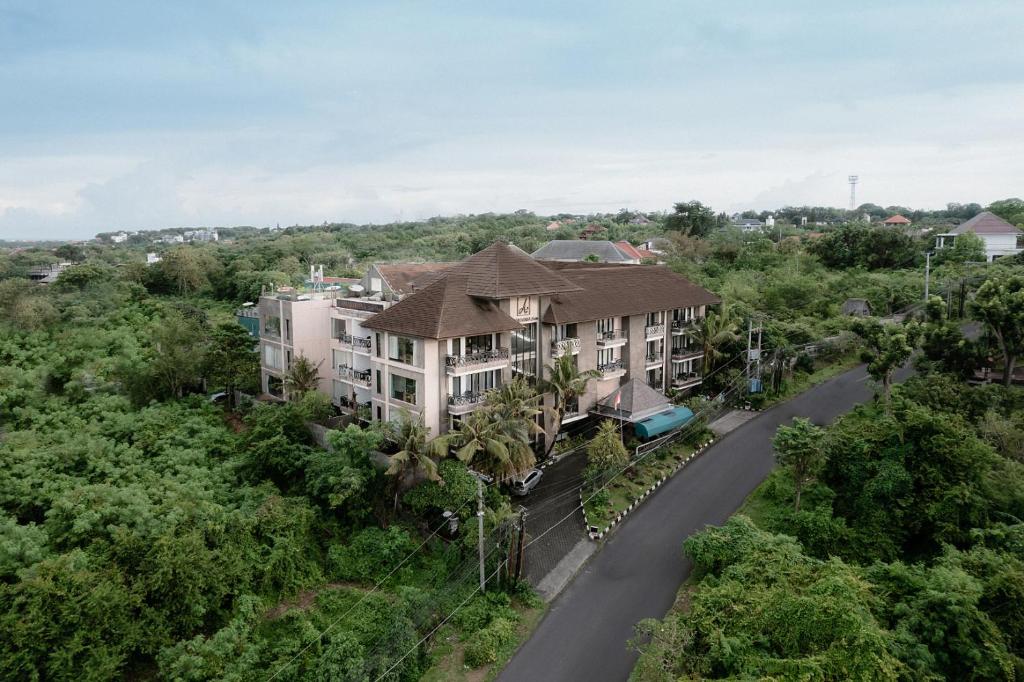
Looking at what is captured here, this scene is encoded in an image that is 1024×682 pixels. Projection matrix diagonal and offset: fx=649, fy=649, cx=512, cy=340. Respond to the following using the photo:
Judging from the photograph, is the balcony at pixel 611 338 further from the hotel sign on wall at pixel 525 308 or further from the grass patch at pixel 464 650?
the grass patch at pixel 464 650

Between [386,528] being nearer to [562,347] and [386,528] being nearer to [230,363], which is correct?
[562,347]

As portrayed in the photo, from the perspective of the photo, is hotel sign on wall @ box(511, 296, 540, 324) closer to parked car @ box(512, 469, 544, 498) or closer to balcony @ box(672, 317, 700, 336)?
parked car @ box(512, 469, 544, 498)

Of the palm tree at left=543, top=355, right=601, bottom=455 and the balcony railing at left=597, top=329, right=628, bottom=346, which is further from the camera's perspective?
the balcony railing at left=597, top=329, right=628, bottom=346

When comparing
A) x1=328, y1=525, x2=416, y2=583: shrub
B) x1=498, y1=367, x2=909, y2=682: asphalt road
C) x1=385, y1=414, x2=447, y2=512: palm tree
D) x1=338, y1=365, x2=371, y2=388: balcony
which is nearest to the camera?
x1=498, y1=367, x2=909, y2=682: asphalt road

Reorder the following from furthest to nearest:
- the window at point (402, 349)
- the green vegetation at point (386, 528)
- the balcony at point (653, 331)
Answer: the balcony at point (653, 331), the window at point (402, 349), the green vegetation at point (386, 528)

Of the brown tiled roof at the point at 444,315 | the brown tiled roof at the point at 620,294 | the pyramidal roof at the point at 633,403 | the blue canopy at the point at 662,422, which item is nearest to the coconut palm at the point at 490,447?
the brown tiled roof at the point at 444,315

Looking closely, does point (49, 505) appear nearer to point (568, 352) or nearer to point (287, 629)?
point (287, 629)

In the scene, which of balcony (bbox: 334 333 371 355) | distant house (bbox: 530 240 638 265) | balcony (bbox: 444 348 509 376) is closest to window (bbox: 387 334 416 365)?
balcony (bbox: 444 348 509 376)
